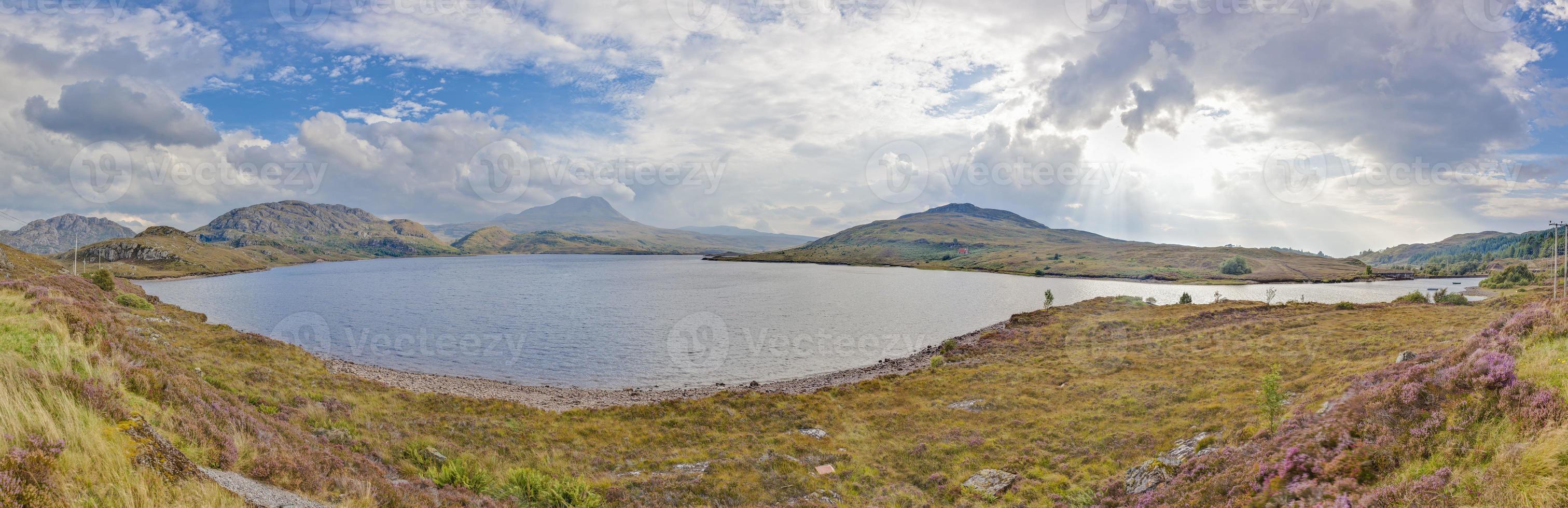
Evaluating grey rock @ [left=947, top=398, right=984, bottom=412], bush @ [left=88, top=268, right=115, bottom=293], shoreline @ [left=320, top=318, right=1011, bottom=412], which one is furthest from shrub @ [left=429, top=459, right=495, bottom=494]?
bush @ [left=88, top=268, right=115, bottom=293]

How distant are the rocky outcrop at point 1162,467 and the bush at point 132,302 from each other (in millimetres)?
78470

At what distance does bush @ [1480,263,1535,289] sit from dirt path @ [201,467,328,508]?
163 metres

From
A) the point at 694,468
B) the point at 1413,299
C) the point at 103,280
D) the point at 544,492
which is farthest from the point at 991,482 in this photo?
the point at 103,280

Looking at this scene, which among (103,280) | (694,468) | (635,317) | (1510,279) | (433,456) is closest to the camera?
(433,456)

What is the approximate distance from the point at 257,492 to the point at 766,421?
23.3 metres

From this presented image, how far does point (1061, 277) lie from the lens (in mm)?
192875

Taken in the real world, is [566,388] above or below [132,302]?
below

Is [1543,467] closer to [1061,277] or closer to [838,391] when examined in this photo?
[838,391]

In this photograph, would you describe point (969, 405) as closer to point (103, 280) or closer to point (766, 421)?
point (766, 421)

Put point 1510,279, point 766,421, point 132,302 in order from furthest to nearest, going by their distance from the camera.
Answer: point 1510,279
point 132,302
point 766,421

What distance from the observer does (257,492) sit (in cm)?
1002

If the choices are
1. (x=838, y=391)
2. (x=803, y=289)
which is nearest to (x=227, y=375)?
(x=838, y=391)

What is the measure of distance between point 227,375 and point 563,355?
102 ft

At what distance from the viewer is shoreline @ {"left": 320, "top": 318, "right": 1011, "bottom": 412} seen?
38.0 m
